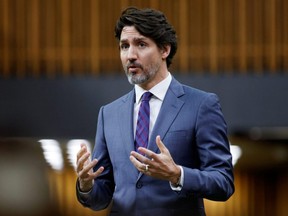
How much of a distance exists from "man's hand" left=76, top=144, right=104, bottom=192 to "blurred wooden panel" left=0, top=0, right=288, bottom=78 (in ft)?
13.8

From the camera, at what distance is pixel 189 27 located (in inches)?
267

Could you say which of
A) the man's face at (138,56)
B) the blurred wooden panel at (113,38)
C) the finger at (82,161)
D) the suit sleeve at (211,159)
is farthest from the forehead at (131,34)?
the blurred wooden panel at (113,38)

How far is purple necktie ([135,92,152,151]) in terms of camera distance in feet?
8.41

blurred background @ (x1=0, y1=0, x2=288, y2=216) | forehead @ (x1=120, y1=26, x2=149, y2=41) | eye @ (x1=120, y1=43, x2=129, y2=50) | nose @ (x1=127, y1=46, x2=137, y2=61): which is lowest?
blurred background @ (x1=0, y1=0, x2=288, y2=216)

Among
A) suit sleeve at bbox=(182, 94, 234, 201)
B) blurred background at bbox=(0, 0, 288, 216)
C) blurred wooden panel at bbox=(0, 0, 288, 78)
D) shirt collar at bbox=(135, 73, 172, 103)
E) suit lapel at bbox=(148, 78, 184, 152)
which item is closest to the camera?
suit sleeve at bbox=(182, 94, 234, 201)

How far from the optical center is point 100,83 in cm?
646

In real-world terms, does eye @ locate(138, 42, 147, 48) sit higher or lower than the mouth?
higher

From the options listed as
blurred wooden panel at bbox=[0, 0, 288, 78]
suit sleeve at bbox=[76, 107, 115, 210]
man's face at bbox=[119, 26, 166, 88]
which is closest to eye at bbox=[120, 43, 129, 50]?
man's face at bbox=[119, 26, 166, 88]

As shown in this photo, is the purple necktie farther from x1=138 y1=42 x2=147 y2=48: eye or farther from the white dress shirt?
x1=138 y1=42 x2=147 y2=48: eye

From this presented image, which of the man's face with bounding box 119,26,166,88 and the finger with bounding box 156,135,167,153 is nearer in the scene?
the finger with bounding box 156,135,167,153

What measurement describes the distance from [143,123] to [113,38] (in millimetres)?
4270

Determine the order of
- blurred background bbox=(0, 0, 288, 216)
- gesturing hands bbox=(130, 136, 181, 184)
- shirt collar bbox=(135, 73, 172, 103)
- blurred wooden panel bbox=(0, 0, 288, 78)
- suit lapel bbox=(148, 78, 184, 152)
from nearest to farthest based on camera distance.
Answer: gesturing hands bbox=(130, 136, 181, 184)
suit lapel bbox=(148, 78, 184, 152)
shirt collar bbox=(135, 73, 172, 103)
blurred background bbox=(0, 0, 288, 216)
blurred wooden panel bbox=(0, 0, 288, 78)

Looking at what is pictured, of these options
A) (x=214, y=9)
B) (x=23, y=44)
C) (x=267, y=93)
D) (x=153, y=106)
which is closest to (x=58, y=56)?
(x=23, y=44)

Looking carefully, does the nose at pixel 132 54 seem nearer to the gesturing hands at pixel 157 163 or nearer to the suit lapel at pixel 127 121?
the suit lapel at pixel 127 121
